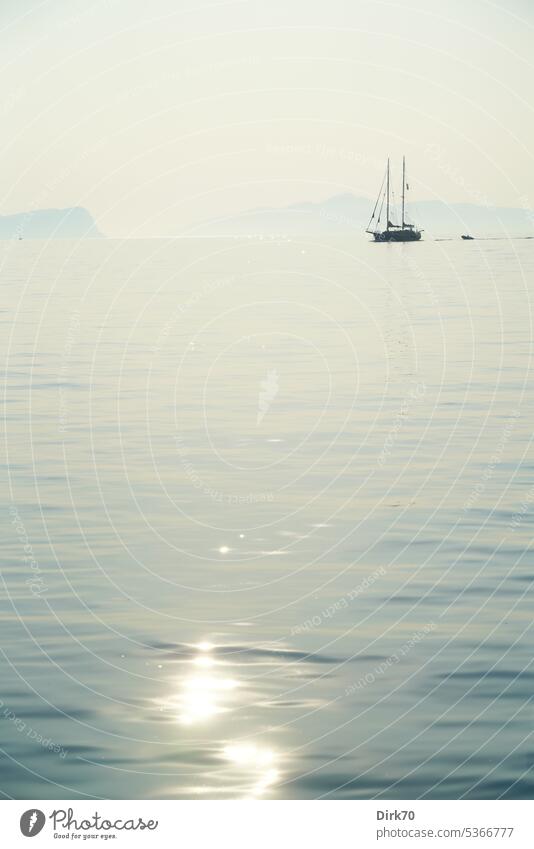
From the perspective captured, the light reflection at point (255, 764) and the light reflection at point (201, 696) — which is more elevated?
the light reflection at point (201, 696)

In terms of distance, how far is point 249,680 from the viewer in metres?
17.8

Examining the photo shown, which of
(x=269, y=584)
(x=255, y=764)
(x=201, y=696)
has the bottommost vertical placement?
(x=255, y=764)

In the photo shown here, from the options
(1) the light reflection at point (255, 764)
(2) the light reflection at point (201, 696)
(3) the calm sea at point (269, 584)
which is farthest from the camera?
(2) the light reflection at point (201, 696)

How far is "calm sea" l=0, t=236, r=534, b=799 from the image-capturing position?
15.7 meters

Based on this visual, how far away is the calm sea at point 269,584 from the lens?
617 inches

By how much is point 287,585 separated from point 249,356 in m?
34.5

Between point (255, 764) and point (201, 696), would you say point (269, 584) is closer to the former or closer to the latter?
point (201, 696)

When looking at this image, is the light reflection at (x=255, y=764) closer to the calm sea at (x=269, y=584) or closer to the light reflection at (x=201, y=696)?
the calm sea at (x=269, y=584)

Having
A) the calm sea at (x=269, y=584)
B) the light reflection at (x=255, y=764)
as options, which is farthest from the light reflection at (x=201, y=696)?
the light reflection at (x=255, y=764)

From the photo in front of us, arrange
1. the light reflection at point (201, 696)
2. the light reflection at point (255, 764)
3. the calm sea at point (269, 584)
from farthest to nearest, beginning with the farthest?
the light reflection at point (201, 696) < the calm sea at point (269, 584) < the light reflection at point (255, 764)

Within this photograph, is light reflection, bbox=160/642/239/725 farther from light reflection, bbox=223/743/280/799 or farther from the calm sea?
light reflection, bbox=223/743/280/799

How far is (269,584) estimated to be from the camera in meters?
22.2

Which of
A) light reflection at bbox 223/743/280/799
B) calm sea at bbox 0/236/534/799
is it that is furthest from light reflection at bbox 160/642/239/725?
light reflection at bbox 223/743/280/799

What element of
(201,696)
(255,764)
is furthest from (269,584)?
(255,764)
